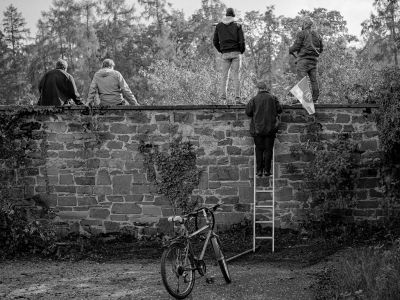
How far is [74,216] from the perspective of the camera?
10906mm

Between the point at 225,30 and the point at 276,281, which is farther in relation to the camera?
the point at 225,30

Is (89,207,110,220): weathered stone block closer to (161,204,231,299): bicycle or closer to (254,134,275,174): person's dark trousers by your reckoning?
(254,134,275,174): person's dark trousers

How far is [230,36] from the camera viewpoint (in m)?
10.8

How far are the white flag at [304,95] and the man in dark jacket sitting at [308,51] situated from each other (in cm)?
52

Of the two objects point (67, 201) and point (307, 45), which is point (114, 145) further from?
point (307, 45)

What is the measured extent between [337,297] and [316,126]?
4.41 m

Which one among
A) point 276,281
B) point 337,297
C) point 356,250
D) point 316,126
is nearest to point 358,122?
point 316,126

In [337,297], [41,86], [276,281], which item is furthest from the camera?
[41,86]

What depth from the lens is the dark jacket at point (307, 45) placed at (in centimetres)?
1073

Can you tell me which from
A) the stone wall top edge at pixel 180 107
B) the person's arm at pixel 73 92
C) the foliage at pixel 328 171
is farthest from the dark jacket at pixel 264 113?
the person's arm at pixel 73 92

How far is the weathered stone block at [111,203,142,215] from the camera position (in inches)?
424

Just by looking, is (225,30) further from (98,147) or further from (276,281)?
(276,281)

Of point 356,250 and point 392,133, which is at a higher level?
point 392,133

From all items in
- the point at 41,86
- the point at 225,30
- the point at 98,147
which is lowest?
the point at 98,147
